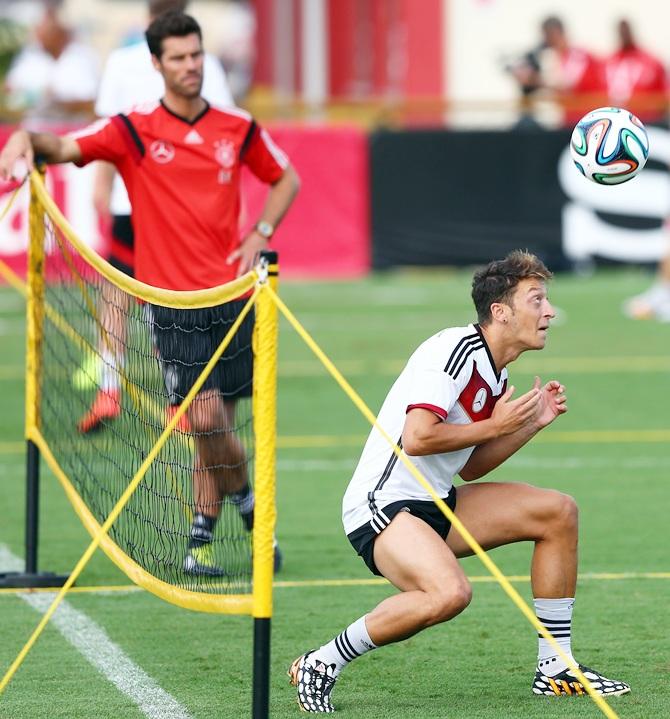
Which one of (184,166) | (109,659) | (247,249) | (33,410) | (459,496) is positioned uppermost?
(184,166)

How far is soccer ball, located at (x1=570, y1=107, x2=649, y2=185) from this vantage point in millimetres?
7293

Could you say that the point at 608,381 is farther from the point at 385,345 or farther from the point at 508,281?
the point at 508,281

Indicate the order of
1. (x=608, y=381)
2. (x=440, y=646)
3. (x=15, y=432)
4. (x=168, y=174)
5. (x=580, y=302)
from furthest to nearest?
(x=580, y=302) → (x=608, y=381) → (x=15, y=432) → (x=168, y=174) → (x=440, y=646)

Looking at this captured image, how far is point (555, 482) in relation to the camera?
9938 mm

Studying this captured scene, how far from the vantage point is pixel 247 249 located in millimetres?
8398

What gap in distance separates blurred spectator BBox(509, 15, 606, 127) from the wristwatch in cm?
1355

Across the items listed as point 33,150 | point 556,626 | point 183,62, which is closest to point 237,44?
point 183,62

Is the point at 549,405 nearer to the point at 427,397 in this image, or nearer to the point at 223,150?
the point at 427,397

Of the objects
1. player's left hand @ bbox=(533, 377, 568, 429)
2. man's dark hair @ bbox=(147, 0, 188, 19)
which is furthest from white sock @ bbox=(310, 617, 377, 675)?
man's dark hair @ bbox=(147, 0, 188, 19)

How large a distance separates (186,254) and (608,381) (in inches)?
230

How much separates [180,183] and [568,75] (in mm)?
14662

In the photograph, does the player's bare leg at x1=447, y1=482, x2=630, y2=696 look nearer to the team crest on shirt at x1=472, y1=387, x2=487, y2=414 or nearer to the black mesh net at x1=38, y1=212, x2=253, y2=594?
the team crest on shirt at x1=472, y1=387, x2=487, y2=414

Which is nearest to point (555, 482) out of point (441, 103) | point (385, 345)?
point (385, 345)

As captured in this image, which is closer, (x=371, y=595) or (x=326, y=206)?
(x=371, y=595)
